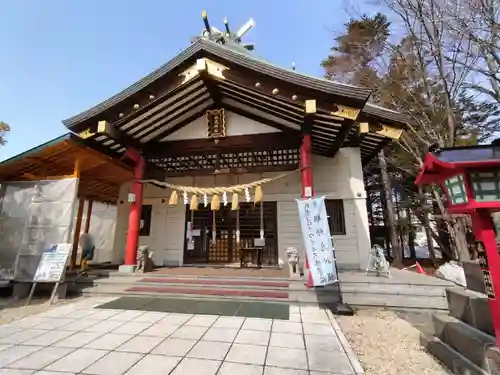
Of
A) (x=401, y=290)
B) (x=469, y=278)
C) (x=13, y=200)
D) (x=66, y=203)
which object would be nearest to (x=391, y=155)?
(x=401, y=290)

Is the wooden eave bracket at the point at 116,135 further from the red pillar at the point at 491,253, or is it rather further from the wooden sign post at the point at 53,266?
the red pillar at the point at 491,253

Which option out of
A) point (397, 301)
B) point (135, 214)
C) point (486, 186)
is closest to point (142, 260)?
point (135, 214)

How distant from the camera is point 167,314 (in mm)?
5398

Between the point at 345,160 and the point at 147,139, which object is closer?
the point at 147,139

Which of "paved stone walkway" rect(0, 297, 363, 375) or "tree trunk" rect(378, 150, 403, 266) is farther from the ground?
"tree trunk" rect(378, 150, 403, 266)

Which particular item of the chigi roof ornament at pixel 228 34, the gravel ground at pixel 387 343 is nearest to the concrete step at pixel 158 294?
the gravel ground at pixel 387 343

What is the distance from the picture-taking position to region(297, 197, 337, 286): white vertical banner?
20.1 feet

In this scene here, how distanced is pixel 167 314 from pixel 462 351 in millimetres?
5059

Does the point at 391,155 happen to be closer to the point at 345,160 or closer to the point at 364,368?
the point at 345,160

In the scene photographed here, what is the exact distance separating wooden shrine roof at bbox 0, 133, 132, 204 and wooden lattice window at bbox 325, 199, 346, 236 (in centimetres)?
798

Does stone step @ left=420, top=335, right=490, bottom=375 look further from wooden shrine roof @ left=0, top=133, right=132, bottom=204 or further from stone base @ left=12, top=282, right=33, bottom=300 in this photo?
stone base @ left=12, top=282, right=33, bottom=300

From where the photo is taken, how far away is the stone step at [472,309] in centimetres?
312

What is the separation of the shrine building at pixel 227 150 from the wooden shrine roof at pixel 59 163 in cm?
8

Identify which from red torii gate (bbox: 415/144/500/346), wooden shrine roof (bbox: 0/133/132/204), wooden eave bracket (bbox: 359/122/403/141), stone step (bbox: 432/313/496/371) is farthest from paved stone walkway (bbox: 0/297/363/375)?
wooden eave bracket (bbox: 359/122/403/141)
